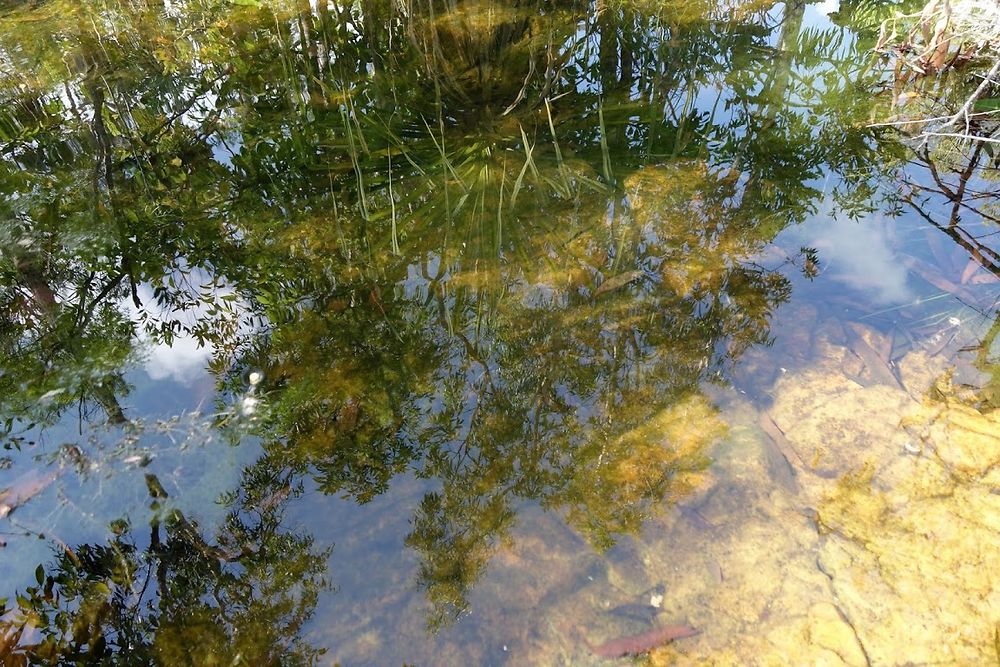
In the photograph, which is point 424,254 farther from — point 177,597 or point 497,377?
point 177,597

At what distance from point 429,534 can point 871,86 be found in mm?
3677

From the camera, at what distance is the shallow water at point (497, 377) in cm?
157

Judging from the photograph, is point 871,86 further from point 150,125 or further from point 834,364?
point 150,125

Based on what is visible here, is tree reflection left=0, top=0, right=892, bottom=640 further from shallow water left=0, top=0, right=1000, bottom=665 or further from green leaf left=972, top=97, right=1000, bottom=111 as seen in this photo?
green leaf left=972, top=97, right=1000, bottom=111

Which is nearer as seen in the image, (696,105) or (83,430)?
(83,430)

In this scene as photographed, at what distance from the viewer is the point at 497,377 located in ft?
6.89

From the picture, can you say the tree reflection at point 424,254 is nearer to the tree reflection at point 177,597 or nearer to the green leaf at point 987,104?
the tree reflection at point 177,597

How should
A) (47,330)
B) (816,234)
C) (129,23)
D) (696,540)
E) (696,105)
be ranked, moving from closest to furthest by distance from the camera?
(696,540) → (47,330) → (816,234) → (696,105) → (129,23)

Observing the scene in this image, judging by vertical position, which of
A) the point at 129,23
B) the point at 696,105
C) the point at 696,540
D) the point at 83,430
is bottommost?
the point at 696,540

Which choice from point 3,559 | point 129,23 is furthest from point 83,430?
point 129,23

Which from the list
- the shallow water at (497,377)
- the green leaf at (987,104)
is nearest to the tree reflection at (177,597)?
the shallow water at (497,377)

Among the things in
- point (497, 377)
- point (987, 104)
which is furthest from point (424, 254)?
point (987, 104)

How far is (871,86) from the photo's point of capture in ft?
11.8

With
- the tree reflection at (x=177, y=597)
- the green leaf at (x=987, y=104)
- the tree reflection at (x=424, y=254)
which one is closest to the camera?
the tree reflection at (x=177, y=597)
